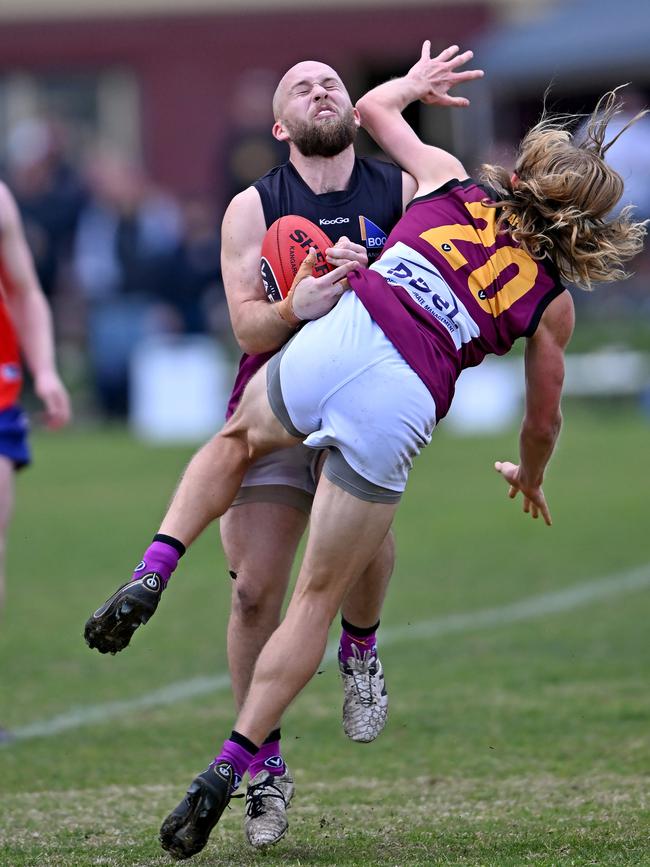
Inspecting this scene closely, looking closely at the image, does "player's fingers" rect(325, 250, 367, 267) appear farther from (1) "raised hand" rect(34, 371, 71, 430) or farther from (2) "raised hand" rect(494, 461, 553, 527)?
(1) "raised hand" rect(34, 371, 71, 430)

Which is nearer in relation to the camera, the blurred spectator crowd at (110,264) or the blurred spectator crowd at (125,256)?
the blurred spectator crowd at (125,256)

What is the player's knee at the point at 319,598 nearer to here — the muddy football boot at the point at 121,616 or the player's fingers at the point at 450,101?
the muddy football boot at the point at 121,616

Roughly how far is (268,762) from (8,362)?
226 cm

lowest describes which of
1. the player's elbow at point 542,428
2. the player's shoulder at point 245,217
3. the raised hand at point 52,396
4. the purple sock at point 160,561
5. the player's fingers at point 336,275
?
the raised hand at point 52,396

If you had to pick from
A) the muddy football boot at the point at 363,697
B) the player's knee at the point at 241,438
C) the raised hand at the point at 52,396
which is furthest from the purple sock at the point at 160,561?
the raised hand at the point at 52,396

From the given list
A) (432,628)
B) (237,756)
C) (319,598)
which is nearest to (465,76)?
(319,598)

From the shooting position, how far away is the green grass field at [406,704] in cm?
525

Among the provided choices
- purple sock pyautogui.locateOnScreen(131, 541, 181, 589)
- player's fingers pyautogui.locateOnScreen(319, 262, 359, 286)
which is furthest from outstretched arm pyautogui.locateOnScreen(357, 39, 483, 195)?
purple sock pyautogui.locateOnScreen(131, 541, 181, 589)

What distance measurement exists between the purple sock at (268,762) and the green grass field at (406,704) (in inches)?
8.4

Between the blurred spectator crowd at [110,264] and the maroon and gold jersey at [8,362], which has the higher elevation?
the maroon and gold jersey at [8,362]

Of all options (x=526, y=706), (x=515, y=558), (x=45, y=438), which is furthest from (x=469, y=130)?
(x=526, y=706)

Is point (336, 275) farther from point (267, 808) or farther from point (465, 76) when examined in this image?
point (267, 808)

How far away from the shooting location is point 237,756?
482 centimetres

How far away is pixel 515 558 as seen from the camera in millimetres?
10836
